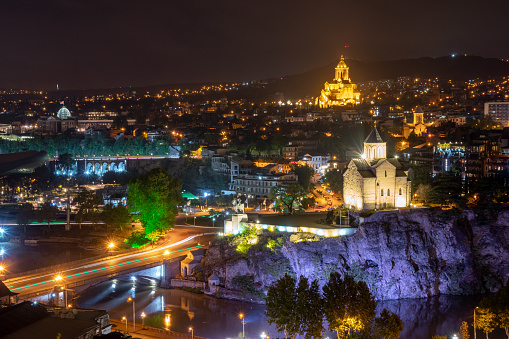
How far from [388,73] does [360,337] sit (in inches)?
5260

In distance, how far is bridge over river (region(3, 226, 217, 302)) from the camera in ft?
83.9

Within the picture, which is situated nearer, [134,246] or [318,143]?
[134,246]

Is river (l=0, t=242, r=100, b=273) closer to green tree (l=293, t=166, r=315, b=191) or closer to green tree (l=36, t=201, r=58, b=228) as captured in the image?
green tree (l=36, t=201, r=58, b=228)

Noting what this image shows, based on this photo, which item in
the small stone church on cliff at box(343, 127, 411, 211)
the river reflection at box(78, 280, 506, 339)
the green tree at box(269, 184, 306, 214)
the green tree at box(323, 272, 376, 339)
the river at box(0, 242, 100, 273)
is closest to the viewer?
the green tree at box(323, 272, 376, 339)

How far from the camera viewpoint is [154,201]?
3697 cm

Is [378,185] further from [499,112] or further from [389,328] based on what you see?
[499,112]

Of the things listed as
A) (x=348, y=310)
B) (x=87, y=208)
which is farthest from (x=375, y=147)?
(x=87, y=208)

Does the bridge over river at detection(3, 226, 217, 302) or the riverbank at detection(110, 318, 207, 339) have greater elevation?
the bridge over river at detection(3, 226, 217, 302)

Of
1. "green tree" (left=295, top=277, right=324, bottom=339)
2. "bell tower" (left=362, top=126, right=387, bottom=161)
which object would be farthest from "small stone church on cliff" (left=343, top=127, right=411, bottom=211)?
"green tree" (left=295, top=277, right=324, bottom=339)

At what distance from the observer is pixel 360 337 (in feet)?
68.7

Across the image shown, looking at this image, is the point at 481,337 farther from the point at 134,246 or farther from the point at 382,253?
the point at 134,246

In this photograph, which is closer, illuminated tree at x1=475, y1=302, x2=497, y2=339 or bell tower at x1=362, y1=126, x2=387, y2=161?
illuminated tree at x1=475, y1=302, x2=497, y2=339

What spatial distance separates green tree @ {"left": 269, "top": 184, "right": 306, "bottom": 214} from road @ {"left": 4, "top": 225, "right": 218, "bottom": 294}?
4.55 meters

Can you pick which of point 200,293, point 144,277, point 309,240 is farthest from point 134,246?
point 309,240
